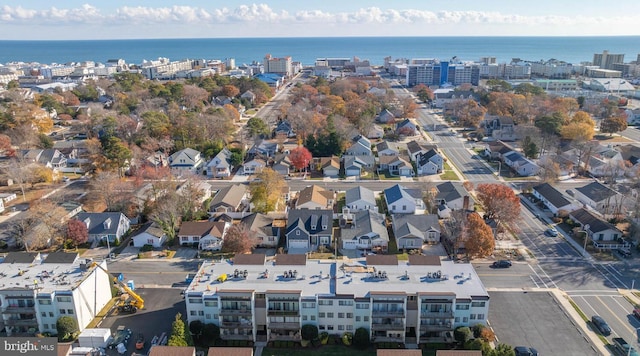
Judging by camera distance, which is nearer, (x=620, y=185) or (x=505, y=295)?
(x=505, y=295)

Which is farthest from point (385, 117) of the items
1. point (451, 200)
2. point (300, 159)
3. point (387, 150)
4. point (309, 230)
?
point (309, 230)

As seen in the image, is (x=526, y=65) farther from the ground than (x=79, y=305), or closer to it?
farther from the ground

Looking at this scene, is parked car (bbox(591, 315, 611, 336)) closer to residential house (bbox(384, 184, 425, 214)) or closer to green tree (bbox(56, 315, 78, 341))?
residential house (bbox(384, 184, 425, 214))

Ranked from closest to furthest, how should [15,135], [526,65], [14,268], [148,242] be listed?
[14,268] → [148,242] → [15,135] → [526,65]

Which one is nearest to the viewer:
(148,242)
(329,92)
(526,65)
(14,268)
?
(14,268)

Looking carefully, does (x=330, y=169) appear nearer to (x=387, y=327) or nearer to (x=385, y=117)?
(x=387, y=327)

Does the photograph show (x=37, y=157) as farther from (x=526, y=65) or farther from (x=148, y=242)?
(x=526, y=65)

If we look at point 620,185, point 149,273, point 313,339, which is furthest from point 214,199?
point 620,185

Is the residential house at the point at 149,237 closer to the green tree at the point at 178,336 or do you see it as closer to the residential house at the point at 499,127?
the green tree at the point at 178,336

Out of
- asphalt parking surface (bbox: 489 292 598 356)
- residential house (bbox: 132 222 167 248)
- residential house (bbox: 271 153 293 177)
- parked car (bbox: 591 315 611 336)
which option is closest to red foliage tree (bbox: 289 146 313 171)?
residential house (bbox: 271 153 293 177)
